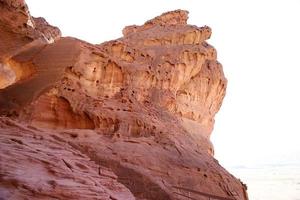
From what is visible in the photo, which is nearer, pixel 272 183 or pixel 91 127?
pixel 91 127

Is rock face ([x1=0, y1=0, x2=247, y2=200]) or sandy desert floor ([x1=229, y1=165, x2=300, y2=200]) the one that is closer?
rock face ([x1=0, y1=0, x2=247, y2=200])

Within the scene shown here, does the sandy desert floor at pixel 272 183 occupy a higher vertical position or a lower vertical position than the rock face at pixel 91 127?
lower

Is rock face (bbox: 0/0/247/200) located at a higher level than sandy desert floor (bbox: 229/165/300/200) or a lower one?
higher

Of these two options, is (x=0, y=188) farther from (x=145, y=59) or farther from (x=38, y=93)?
(x=145, y=59)

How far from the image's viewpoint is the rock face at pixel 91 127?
7766mm

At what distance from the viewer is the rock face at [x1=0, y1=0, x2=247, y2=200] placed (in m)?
7.77

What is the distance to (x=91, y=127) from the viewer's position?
14.4m

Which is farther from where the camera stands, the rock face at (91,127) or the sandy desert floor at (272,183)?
the sandy desert floor at (272,183)

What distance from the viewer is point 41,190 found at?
257 inches

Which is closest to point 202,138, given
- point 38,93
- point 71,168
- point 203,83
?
point 203,83

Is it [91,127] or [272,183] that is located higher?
[91,127]

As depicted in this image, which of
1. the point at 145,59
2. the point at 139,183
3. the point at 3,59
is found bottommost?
the point at 139,183

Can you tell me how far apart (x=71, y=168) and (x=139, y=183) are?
10.8ft

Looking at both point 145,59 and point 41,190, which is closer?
point 41,190
